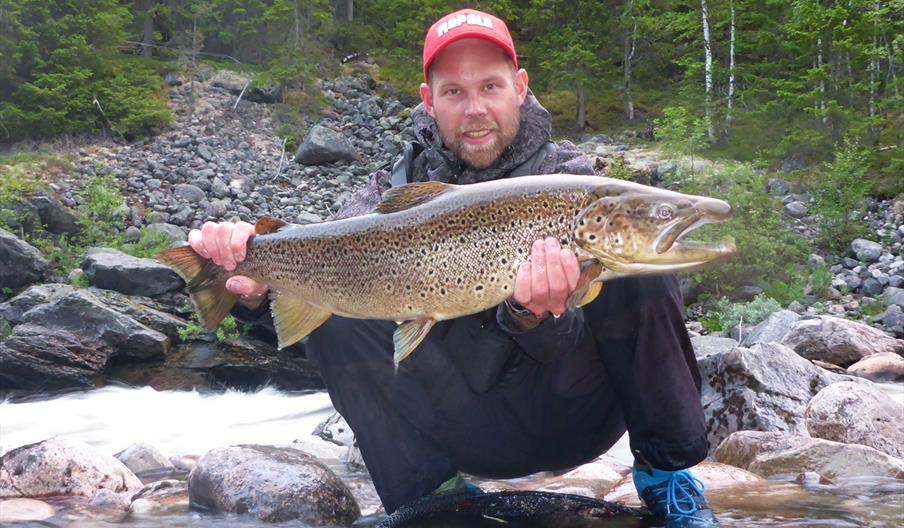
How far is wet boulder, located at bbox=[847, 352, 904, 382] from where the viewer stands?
10148 millimetres

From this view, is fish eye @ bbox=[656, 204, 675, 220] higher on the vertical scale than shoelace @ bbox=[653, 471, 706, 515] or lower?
higher

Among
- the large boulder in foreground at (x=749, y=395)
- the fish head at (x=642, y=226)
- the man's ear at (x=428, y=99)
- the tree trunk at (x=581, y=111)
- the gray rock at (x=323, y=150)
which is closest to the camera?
the fish head at (x=642, y=226)

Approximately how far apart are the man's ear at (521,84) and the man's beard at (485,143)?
0.66 feet

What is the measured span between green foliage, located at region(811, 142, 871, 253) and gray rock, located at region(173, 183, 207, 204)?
13183mm

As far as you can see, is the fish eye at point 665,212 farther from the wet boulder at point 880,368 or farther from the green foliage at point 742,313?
the green foliage at point 742,313

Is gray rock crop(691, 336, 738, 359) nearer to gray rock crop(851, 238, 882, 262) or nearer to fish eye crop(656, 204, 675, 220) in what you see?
fish eye crop(656, 204, 675, 220)

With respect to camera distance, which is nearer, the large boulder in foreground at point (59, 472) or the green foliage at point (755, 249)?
the large boulder in foreground at point (59, 472)

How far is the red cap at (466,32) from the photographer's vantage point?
4.62 metres

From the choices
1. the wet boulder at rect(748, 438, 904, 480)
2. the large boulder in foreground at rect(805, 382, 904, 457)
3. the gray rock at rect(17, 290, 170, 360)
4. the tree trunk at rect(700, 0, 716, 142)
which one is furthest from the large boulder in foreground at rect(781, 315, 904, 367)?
the tree trunk at rect(700, 0, 716, 142)

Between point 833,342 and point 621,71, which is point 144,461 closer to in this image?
point 833,342

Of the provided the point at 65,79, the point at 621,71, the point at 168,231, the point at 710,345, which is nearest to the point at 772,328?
the point at 710,345

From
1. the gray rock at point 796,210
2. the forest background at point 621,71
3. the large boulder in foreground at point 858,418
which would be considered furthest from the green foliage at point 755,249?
the large boulder in foreground at point 858,418

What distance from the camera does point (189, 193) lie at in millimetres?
20250

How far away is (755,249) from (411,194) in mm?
12593
